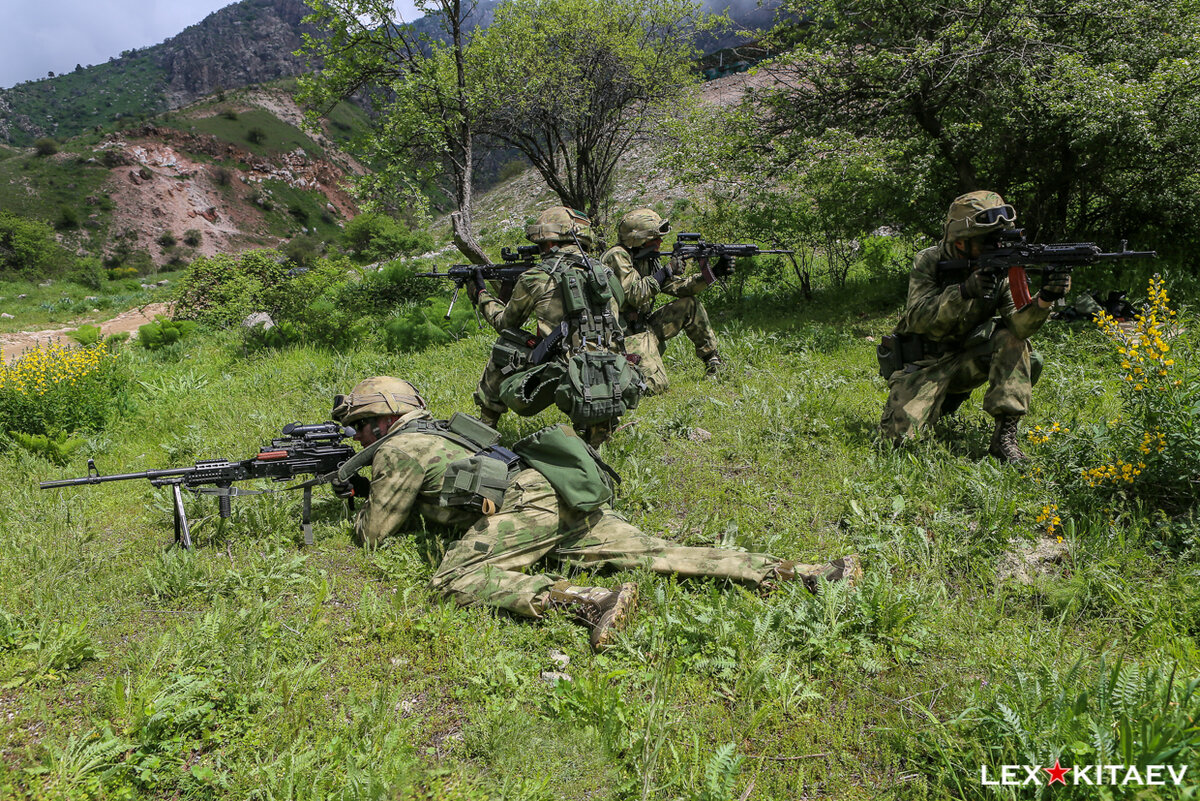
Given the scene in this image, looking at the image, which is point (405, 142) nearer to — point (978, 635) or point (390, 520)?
point (390, 520)

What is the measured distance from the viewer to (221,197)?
69312mm

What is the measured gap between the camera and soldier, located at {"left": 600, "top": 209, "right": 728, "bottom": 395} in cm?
722

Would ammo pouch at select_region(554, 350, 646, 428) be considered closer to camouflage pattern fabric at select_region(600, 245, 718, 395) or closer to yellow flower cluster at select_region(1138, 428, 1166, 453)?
camouflage pattern fabric at select_region(600, 245, 718, 395)

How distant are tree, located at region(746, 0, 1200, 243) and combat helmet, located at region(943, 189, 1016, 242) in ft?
13.1

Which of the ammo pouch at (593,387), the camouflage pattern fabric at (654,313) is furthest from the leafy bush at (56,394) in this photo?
the camouflage pattern fabric at (654,313)

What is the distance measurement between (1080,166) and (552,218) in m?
7.84

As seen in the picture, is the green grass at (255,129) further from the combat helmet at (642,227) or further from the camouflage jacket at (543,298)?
the camouflage jacket at (543,298)

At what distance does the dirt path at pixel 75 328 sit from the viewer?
13906 millimetres

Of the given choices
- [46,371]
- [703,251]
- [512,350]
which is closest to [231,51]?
[46,371]

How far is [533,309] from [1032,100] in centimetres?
749

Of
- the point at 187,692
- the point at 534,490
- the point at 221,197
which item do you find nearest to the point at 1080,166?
the point at 534,490

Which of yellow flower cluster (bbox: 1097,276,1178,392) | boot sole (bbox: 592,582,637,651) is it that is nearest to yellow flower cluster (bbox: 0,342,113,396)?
boot sole (bbox: 592,582,637,651)

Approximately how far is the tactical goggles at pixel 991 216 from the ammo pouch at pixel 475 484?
4212mm

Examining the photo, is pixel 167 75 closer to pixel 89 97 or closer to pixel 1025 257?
pixel 89 97
